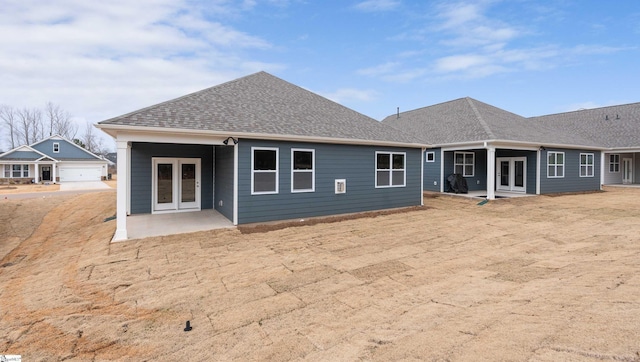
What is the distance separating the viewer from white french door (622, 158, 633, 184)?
2445 centimetres

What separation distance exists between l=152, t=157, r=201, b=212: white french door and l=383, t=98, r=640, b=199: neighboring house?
1219cm

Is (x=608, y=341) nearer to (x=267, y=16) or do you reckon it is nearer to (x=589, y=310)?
(x=589, y=310)

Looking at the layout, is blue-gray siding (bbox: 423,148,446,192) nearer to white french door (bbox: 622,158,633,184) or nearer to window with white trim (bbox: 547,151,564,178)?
window with white trim (bbox: 547,151,564,178)

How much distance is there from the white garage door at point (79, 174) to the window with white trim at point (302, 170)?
36.8m

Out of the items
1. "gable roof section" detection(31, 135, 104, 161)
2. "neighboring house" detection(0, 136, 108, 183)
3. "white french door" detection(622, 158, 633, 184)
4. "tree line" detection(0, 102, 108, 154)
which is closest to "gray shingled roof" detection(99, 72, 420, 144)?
"white french door" detection(622, 158, 633, 184)

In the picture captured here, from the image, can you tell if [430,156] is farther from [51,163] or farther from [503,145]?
[51,163]

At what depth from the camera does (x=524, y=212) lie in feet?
38.1

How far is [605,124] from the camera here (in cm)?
2391

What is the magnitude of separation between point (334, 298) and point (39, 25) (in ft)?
52.9

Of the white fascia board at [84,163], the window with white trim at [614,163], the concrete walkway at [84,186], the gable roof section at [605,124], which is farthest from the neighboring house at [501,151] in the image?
the white fascia board at [84,163]

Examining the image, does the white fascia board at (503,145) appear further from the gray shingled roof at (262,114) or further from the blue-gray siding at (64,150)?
the blue-gray siding at (64,150)

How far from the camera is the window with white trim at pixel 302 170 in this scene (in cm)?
1002

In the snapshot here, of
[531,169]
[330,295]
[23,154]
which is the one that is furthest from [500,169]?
[23,154]

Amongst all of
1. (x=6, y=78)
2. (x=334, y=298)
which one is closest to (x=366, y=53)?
(x=334, y=298)
